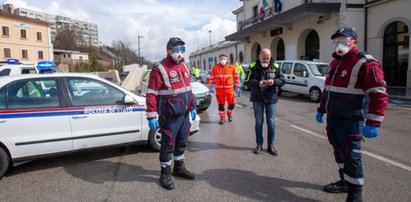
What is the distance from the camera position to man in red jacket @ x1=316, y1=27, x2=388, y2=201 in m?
2.94

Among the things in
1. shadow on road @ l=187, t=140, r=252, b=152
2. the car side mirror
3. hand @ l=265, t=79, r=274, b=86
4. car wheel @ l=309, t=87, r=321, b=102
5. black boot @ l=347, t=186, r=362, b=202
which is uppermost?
hand @ l=265, t=79, r=274, b=86

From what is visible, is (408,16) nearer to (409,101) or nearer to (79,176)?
(409,101)

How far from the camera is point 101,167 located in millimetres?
4652

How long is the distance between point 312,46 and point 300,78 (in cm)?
965

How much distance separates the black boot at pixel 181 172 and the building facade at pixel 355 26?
1539cm

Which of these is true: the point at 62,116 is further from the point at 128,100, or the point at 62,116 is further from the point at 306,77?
the point at 306,77

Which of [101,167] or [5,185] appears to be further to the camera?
[101,167]

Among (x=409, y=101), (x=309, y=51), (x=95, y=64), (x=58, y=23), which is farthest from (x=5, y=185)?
(x=58, y=23)

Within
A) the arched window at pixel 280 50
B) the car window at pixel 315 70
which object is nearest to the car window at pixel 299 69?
the car window at pixel 315 70

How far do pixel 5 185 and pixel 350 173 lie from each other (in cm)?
430

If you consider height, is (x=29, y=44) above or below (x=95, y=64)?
above

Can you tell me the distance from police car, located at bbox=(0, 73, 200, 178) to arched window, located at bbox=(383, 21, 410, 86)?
15798 mm

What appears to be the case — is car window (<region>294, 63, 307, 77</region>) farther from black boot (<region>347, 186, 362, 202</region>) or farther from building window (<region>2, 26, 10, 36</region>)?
building window (<region>2, 26, 10, 36</region>)

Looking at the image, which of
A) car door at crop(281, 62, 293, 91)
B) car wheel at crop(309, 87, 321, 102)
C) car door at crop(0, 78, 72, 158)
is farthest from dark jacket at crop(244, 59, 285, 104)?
car door at crop(281, 62, 293, 91)
